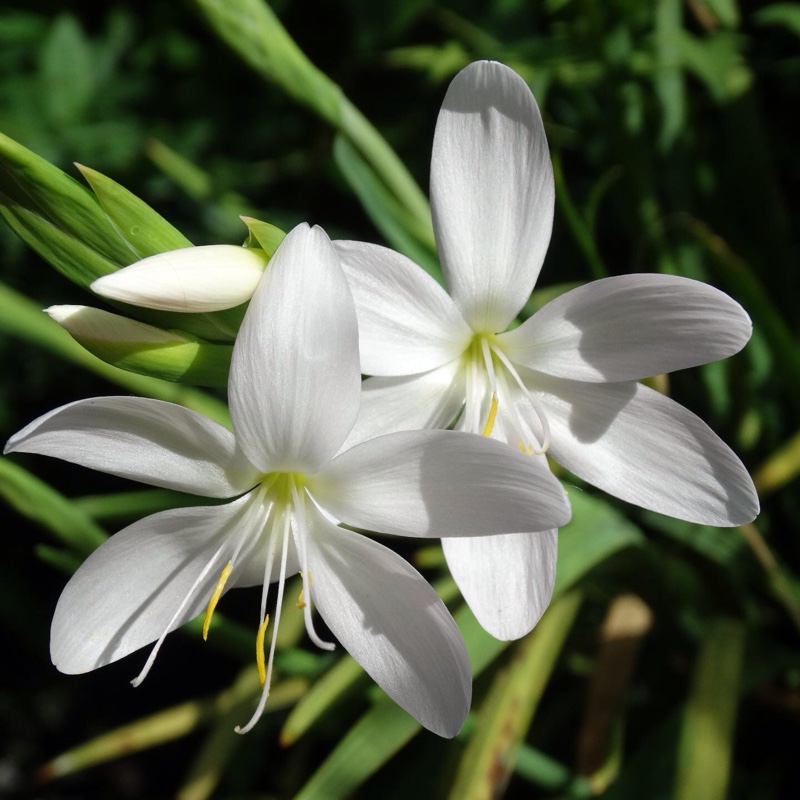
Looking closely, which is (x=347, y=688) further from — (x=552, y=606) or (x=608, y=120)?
(x=608, y=120)

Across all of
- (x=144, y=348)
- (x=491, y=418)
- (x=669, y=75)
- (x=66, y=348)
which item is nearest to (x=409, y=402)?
(x=491, y=418)

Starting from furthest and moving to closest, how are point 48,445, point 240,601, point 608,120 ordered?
point 240,601 < point 608,120 < point 48,445

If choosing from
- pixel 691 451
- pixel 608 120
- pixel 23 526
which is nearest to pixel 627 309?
pixel 691 451

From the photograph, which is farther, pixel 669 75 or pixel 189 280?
pixel 669 75

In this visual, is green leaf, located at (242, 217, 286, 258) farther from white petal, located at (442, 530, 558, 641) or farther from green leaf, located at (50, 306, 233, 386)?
white petal, located at (442, 530, 558, 641)

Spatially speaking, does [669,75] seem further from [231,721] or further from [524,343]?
[231,721]

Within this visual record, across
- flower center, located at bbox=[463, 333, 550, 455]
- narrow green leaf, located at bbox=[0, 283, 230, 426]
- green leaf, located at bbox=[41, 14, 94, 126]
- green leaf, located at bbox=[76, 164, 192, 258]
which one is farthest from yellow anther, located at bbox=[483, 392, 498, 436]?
green leaf, located at bbox=[41, 14, 94, 126]
